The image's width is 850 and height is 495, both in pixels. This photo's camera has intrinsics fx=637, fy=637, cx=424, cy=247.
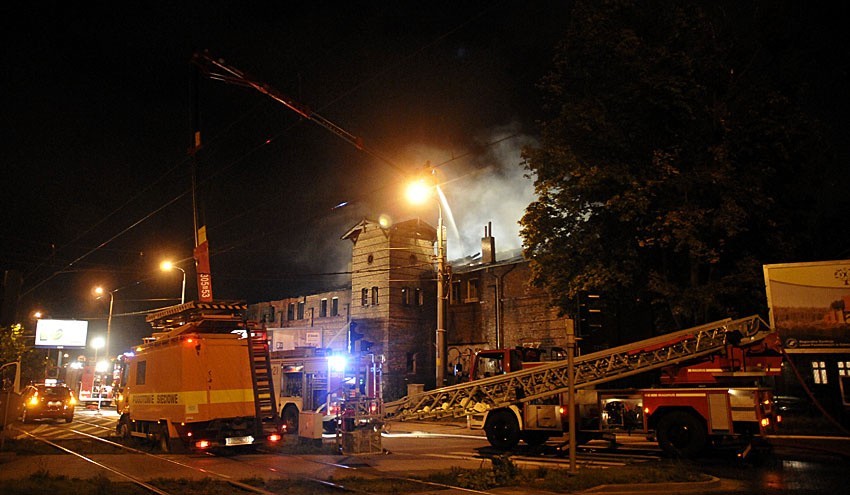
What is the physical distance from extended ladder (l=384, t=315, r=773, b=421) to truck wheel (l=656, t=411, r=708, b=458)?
1236mm

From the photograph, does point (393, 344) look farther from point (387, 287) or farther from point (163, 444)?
point (163, 444)

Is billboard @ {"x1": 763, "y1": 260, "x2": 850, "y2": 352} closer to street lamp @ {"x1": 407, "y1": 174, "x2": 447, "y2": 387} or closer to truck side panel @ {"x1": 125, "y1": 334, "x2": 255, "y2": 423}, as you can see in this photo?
street lamp @ {"x1": 407, "y1": 174, "x2": 447, "y2": 387}

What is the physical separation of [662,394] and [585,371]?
1886 mm

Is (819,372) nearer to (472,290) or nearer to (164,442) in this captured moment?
(472,290)

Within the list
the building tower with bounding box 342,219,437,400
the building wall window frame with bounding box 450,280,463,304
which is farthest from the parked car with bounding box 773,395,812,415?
the building tower with bounding box 342,219,437,400

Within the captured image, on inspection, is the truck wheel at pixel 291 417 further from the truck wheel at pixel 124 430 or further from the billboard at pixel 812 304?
the billboard at pixel 812 304

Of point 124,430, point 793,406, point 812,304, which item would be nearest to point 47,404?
point 124,430

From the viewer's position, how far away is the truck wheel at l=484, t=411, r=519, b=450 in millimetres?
16797

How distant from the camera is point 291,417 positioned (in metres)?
23.1

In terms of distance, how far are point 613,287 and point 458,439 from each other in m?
7.20

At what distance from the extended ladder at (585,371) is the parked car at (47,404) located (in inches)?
743

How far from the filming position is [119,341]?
78438mm

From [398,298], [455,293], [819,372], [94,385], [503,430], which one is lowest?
[503,430]

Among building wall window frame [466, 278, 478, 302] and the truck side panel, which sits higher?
building wall window frame [466, 278, 478, 302]
